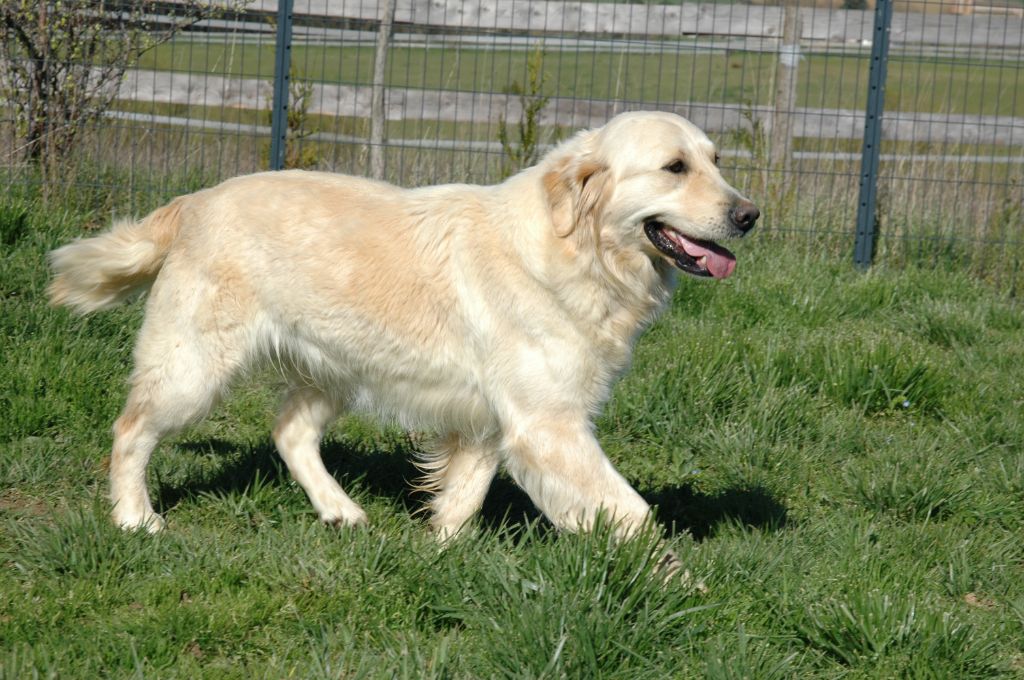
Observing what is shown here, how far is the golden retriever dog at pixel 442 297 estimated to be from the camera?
3.62m

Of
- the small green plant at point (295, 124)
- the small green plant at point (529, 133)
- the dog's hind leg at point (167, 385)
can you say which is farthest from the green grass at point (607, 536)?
the small green plant at point (529, 133)

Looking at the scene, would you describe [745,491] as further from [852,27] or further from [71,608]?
[852,27]

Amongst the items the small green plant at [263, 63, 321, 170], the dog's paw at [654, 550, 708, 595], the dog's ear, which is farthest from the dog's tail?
the small green plant at [263, 63, 321, 170]

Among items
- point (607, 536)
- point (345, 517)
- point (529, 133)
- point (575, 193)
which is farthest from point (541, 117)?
point (607, 536)

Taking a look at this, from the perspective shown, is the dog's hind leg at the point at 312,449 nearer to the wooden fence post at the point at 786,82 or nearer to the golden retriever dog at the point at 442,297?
the golden retriever dog at the point at 442,297

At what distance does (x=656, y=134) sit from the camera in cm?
363

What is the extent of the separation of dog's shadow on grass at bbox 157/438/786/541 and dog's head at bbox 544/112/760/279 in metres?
1.01

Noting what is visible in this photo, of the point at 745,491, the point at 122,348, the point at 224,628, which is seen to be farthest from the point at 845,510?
the point at 122,348

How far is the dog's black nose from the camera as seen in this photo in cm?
355

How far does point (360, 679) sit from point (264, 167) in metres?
6.14

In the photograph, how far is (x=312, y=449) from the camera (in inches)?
165

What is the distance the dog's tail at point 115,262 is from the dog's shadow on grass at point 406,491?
0.70 metres

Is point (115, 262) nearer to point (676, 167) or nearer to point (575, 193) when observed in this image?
point (575, 193)

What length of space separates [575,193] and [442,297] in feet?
1.89
